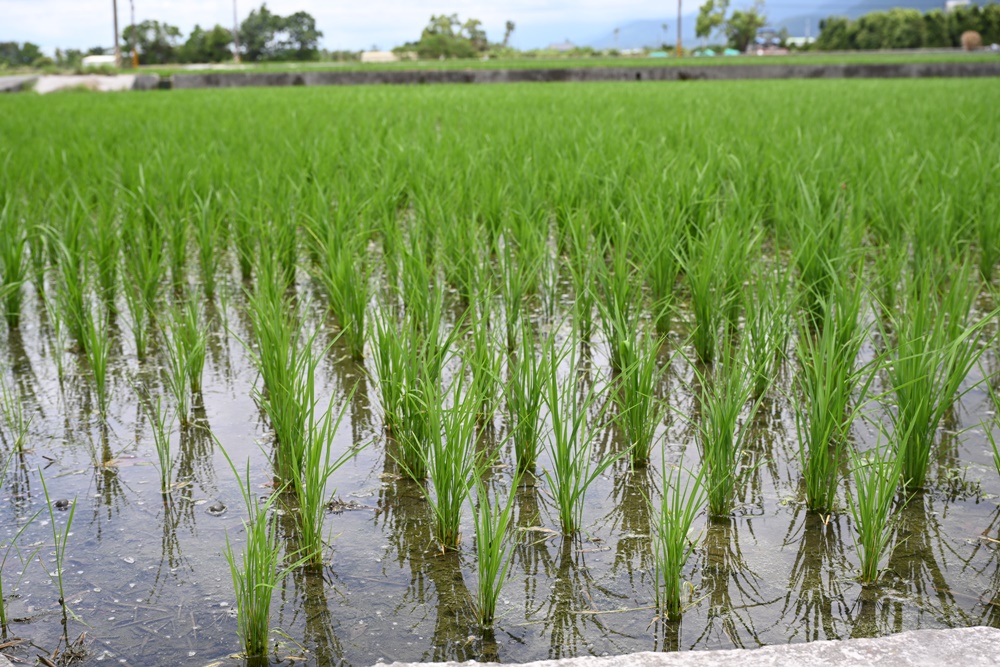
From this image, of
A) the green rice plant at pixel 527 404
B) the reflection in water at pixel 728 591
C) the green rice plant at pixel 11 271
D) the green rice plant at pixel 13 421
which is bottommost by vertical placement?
the reflection in water at pixel 728 591

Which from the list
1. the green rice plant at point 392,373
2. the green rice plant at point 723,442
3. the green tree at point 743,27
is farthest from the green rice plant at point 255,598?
the green tree at point 743,27

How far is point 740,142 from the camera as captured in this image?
5402 mm

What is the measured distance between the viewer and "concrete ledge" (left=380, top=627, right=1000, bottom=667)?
1.12 meters

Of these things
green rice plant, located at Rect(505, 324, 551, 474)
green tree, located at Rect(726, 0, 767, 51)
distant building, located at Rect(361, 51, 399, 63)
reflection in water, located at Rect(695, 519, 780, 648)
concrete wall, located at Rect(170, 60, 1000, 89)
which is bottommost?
reflection in water, located at Rect(695, 519, 780, 648)

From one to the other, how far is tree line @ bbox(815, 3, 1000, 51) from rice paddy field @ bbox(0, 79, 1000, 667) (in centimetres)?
4521

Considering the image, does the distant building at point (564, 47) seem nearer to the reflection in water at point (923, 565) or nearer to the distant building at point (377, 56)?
the distant building at point (377, 56)

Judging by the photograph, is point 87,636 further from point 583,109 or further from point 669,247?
point 583,109

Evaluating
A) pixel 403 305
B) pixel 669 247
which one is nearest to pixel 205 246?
pixel 403 305

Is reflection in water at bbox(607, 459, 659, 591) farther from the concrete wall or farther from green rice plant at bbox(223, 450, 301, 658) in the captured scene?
the concrete wall

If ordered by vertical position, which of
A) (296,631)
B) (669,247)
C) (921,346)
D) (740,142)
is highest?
(740,142)

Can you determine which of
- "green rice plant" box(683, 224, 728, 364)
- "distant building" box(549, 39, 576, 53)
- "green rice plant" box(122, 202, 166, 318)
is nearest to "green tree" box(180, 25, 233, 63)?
"distant building" box(549, 39, 576, 53)

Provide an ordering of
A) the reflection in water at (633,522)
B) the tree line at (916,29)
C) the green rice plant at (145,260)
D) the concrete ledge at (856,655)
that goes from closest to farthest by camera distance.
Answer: the concrete ledge at (856,655)
the reflection in water at (633,522)
the green rice plant at (145,260)
the tree line at (916,29)

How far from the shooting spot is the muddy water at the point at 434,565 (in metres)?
1.32

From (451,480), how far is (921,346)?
42.3 inches
